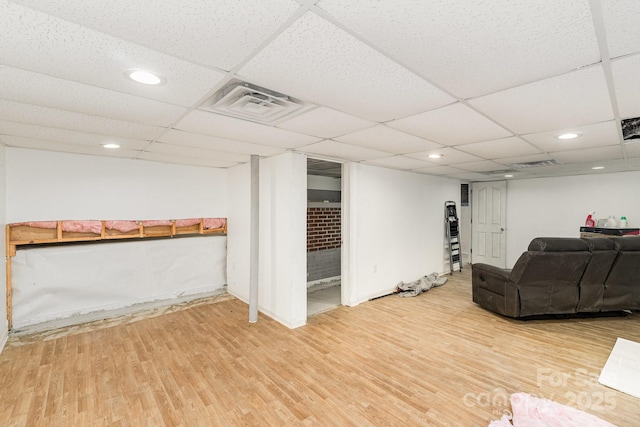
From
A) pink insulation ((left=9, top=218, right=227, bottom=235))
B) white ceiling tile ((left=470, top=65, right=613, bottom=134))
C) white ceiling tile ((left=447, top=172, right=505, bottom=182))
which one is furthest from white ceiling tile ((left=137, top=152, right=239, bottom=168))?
white ceiling tile ((left=447, top=172, right=505, bottom=182))

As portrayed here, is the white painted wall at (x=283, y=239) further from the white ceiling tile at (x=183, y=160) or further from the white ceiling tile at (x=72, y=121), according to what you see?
the white ceiling tile at (x=72, y=121)

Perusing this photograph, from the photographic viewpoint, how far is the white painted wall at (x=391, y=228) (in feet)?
13.8

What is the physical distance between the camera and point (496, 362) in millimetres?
2615

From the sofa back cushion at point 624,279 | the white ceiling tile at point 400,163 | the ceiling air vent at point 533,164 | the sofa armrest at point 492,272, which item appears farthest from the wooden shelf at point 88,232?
the sofa back cushion at point 624,279

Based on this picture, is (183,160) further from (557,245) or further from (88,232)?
(557,245)

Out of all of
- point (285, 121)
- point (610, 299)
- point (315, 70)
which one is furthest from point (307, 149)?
point (610, 299)

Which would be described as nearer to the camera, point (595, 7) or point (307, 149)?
point (595, 7)

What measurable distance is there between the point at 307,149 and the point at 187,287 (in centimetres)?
309

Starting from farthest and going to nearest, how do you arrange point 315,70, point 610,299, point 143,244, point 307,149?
point 143,244 → point 610,299 → point 307,149 → point 315,70

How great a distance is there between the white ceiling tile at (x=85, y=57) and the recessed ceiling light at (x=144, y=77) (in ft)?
0.11

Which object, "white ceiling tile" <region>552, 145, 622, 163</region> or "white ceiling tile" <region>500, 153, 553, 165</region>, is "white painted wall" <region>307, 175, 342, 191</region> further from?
"white ceiling tile" <region>552, 145, 622, 163</region>

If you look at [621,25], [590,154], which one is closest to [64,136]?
[621,25]

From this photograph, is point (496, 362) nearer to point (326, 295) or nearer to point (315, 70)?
point (326, 295)

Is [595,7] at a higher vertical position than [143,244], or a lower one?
higher
